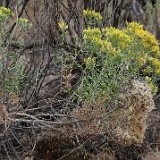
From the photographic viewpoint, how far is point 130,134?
11.1ft

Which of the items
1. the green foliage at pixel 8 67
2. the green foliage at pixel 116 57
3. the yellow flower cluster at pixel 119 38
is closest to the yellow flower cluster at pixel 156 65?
the green foliage at pixel 116 57

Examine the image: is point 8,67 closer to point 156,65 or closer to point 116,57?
point 116,57

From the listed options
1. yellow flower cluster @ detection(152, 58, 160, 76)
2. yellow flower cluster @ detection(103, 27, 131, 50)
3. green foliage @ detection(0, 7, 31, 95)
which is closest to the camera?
yellow flower cluster @ detection(103, 27, 131, 50)

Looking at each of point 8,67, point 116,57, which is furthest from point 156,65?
point 8,67

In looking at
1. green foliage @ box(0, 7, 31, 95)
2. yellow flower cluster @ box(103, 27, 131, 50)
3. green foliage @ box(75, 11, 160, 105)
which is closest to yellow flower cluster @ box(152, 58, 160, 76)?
green foliage @ box(75, 11, 160, 105)

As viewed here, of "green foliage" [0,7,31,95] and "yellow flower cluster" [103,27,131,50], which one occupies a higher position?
"yellow flower cluster" [103,27,131,50]

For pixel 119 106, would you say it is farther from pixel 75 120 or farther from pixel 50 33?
pixel 50 33

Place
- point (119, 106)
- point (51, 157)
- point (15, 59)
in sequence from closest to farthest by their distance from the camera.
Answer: point (119, 106) → point (15, 59) → point (51, 157)

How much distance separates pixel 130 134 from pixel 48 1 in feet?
5.85

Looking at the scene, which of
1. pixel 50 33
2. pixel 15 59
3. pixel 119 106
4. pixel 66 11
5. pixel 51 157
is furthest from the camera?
pixel 66 11

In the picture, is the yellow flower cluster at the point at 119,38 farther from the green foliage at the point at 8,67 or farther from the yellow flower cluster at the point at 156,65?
the green foliage at the point at 8,67

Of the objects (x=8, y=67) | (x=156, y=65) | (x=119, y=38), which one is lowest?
(x=8, y=67)

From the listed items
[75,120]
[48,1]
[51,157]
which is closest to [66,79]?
[75,120]

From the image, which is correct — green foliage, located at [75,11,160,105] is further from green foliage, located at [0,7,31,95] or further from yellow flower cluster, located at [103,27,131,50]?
green foliage, located at [0,7,31,95]
